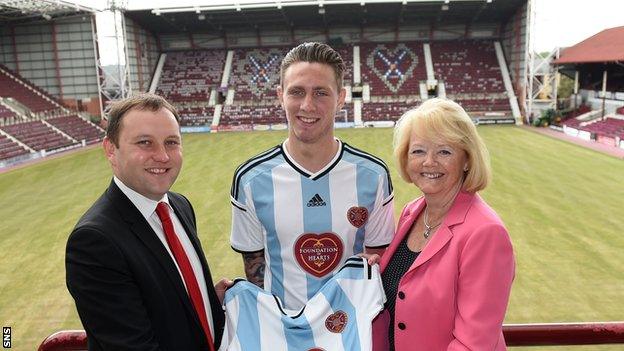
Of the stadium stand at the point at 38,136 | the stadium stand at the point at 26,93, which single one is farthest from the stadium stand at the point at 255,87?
the stadium stand at the point at 26,93

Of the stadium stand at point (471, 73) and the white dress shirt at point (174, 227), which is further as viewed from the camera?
the stadium stand at point (471, 73)

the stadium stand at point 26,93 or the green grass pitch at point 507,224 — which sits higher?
the stadium stand at point 26,93

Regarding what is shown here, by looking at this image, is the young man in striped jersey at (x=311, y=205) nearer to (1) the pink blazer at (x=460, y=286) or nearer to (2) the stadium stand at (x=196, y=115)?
(1) the pink blazer at (x=460, y=286)

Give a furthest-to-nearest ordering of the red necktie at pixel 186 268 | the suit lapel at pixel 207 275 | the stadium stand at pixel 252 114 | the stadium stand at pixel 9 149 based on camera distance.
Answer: the stadium stand at pixel 252 114 → the stadium stand at pixel 9 149 → the suit lapel at pixel 207 275 → the red necktie at pixel 186 268

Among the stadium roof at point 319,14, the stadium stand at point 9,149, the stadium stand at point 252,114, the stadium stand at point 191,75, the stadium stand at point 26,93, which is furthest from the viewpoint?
the stadium stand at point 191,75

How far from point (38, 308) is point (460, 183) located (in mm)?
7931

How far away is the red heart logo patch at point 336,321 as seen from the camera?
2.33 meters

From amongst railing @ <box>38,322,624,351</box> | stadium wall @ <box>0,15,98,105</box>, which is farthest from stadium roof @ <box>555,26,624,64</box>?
stadium wall @ <box>0,15,98,105</box>

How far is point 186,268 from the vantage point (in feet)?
7.46

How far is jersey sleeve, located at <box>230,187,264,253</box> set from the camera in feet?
9.59

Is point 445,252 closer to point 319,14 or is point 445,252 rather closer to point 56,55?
point 319,14

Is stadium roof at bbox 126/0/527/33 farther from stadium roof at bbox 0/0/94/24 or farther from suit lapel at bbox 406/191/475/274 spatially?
suit lapel at bbox 406/191/475/274

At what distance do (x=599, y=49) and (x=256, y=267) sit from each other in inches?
1441

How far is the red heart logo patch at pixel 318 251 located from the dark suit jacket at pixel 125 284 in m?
0.81
